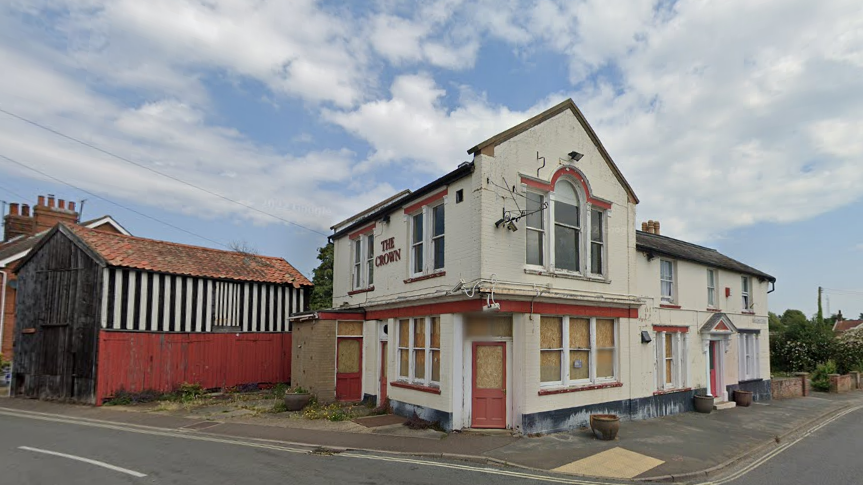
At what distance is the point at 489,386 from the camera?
1287 cm

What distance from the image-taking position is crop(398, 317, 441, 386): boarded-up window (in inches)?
548

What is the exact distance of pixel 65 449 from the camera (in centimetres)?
1090

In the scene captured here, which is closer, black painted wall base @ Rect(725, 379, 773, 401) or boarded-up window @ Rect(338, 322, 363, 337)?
boarded-up window @ Rect(338, 322, 363, 337)

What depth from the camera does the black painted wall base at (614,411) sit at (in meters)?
12.6

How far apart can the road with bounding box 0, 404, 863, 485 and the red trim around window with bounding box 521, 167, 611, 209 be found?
23.4 feet

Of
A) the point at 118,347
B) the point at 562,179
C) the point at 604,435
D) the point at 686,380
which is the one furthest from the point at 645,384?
the point at 118,347

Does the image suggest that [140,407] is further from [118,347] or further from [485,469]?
[485,469]

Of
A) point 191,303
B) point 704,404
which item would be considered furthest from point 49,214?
point 704,404

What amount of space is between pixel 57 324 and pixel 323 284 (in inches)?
419

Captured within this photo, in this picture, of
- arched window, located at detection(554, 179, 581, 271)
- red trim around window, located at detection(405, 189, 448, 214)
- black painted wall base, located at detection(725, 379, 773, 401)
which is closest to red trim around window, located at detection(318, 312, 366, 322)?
red trim around window, located at detection(405, 189, 448, 214)

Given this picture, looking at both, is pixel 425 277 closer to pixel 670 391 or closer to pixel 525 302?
pixel 525 302

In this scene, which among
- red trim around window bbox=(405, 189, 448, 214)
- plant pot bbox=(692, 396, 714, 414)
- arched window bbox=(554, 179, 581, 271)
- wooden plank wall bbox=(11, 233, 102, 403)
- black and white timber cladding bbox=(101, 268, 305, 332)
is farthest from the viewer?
black and white timber cladding bbox=(101, 268, 305, 332)

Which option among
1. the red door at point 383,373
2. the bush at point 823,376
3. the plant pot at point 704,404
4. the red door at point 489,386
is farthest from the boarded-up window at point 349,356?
the bush at point 823,376

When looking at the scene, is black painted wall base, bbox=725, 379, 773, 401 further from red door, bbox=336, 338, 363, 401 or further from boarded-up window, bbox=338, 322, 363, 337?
boarded-up window, bbox=338, 322, 363, 337
